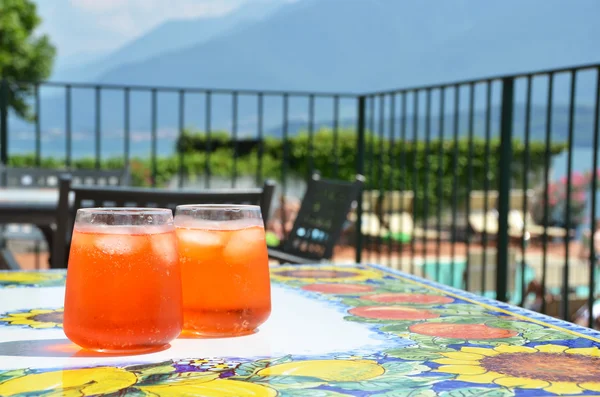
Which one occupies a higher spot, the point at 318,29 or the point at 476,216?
the point at 318,29

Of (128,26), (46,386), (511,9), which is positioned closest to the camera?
(46,386)

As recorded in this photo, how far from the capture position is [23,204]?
2203 mm

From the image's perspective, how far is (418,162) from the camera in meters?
16.6

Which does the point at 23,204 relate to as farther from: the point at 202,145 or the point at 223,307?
the point at 202,145

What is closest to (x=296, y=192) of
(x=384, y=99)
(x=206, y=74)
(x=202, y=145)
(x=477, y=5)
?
(x=202, y=145)

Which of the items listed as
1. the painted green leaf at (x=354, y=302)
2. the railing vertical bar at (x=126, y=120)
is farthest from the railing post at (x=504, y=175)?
the railing vertical bar at (x=126, y=120)

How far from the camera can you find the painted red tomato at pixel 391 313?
3.11 ft

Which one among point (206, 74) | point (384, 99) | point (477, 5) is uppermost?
point (477, 5)

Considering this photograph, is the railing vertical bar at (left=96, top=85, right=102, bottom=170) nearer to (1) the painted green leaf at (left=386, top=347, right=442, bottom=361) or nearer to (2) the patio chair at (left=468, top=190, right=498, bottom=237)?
(1) the painted green leaf at (left=386, top=347, right=442, bottom=361)

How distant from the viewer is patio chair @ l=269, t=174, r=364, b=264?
6.81ft

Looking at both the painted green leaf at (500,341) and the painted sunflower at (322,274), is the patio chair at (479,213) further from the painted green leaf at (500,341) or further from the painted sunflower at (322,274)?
the painted green leaf at (500,341)

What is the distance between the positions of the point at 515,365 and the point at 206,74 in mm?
71912

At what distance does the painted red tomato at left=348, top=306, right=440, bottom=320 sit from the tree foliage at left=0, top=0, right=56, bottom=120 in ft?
75.5

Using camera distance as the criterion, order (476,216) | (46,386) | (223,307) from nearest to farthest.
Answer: (46,386) → (223,307) → (476,216)
